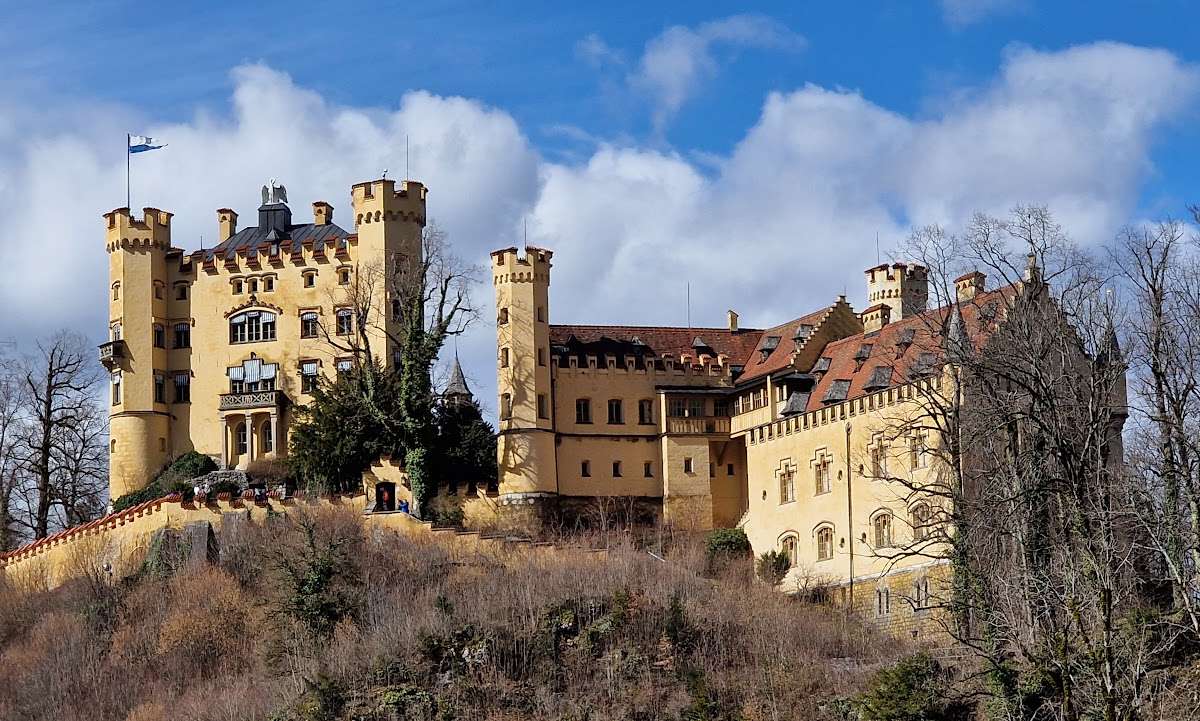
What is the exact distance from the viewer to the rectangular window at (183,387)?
80.4 m

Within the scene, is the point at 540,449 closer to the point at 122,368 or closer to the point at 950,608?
the point at 122,368

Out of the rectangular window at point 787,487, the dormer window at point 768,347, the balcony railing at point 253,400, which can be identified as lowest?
the rectangular window at point 787,487

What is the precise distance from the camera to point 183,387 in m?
80.6

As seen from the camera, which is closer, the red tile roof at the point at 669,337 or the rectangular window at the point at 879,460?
the rectangular window at the point at 879,460

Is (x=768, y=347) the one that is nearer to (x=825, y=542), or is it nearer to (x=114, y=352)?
(x=825, y=542)

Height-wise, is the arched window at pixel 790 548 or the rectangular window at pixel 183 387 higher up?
the rectangular window at pixel 183 387

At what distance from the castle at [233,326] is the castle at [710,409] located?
17.8 ft

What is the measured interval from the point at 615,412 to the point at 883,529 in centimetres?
1381

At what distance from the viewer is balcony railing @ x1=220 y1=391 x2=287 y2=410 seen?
7844 centimetres

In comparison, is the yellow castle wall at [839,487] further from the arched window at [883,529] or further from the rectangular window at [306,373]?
the rectangular window at [306,373]

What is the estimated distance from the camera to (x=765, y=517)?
237 feet

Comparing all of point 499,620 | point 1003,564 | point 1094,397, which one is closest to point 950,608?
point 1003,564

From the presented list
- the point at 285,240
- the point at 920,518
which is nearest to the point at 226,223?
the point at 285,240

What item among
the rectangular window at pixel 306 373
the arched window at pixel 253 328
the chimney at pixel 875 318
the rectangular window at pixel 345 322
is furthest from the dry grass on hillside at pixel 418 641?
the arched window at pixel 253 328
